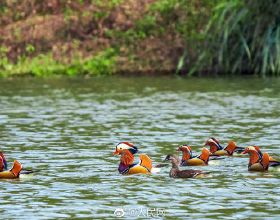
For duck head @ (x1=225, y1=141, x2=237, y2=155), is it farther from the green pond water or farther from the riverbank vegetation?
the riverbank vegetation

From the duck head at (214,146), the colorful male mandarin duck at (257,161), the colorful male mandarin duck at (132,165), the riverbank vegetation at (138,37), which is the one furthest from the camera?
the riverbank vegetation at (138,37)

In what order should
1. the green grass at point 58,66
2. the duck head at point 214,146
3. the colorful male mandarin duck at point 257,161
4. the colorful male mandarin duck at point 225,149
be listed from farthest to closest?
the green grass at point 58,66 < the duck head at point 214,146 < the colorful male mandarin duck at point 225,149 < the colorful male mandarin duck at point 257,161

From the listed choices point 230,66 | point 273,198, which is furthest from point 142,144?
point 230,66

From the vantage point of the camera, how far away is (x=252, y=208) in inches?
689

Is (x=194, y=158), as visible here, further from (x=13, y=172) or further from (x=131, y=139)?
(x=131, y=139)

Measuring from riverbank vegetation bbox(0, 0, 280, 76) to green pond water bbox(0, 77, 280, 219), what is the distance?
89.4 inches

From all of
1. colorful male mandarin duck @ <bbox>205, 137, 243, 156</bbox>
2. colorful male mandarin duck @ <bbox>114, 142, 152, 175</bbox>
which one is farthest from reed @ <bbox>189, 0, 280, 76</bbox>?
colorful male mandarin duck @ <bbox>114, 142, 152, 175</bbox>

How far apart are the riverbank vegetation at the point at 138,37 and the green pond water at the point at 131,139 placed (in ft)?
7.45

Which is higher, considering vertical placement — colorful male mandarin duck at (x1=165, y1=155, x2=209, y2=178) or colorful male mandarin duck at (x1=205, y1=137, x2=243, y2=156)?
colorful male mandarin duck at (x1=165, y1=155, x2=209, y2=178)

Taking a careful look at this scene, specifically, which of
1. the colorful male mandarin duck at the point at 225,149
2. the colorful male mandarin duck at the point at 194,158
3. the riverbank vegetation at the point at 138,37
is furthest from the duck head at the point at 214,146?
the riverbank vegetation at the point at 138,37

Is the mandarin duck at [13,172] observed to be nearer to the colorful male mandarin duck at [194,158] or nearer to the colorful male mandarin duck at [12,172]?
the colorful male mandarin duck at [12,172]

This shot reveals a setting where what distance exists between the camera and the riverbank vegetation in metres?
44.8

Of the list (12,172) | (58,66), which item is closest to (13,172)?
(12,172)

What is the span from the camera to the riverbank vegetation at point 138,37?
4478 cm
